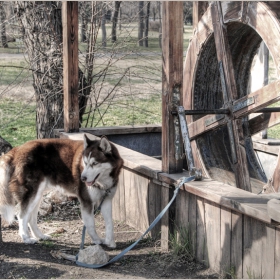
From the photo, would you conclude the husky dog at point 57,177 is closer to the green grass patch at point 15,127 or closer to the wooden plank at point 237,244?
the wooden plank at point 237,244

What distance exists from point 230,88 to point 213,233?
2213mm

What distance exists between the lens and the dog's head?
17.3 feet

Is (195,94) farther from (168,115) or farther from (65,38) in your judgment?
(168,115)

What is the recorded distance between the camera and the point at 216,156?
7.15 metres

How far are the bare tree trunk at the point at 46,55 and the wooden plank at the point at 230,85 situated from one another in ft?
6.94

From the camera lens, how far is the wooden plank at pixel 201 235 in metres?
4.75

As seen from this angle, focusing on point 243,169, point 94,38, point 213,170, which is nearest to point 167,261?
point 243,169

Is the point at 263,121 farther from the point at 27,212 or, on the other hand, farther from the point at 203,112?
the point at 27,212

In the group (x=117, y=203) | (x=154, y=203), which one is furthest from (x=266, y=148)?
(x=154, y=203)

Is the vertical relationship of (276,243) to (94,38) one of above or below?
below

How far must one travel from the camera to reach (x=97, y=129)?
7.36 m

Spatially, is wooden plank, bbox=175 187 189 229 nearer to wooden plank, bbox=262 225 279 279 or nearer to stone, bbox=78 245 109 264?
stone, bbox=78 245 109 264

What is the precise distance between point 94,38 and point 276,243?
15.6 ft

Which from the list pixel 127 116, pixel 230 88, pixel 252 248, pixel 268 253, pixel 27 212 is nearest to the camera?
pixel 268 253
